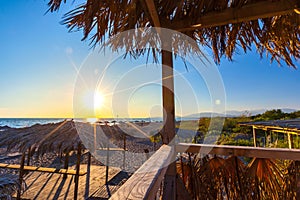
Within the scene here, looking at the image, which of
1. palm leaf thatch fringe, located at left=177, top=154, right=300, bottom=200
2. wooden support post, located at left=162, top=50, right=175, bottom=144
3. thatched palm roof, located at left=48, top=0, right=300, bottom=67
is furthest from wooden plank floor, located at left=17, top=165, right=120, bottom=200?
thatched palm roof, located at left=48, top=0, right=300, bottom=67

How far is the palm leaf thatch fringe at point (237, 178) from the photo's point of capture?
1444 millimetres

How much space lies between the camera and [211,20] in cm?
138

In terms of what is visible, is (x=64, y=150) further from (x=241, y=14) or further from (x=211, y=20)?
(x=241, y=14)

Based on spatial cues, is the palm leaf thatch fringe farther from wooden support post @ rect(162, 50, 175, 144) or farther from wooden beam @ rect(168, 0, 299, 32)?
wooden beam @ rect(168, 0, 299, 32)

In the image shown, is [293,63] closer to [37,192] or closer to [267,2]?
[267,2]

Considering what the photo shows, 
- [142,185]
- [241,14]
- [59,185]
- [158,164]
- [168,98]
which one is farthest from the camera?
[59,185]

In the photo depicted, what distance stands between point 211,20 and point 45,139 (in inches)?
138

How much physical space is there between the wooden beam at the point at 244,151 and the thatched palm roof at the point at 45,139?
2.69 meters

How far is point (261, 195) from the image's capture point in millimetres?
1465

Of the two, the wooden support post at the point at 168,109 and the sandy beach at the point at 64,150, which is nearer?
the wooden support post at the point at 168,109

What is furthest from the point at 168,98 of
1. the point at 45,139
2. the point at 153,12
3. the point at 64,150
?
the point at 45,139

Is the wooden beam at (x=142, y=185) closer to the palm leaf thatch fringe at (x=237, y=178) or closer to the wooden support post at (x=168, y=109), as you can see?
the wooden support post at (x=168, y=109)

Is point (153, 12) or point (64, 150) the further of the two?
point (64, 150)

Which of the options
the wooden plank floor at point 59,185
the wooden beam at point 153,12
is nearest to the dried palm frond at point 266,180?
the wooden beam at point 153,12
